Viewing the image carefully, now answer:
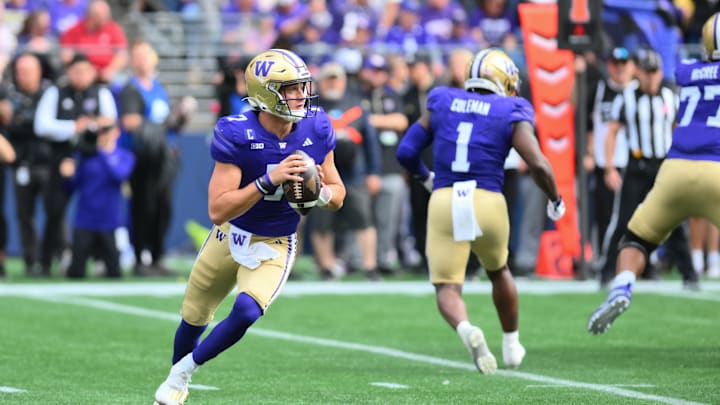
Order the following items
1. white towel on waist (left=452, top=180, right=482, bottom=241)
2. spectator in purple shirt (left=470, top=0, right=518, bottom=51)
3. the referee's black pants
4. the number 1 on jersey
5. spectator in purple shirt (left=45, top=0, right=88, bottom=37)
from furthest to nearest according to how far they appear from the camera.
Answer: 1. spectator in purple shirt (left=470, top=0, right=518, bottom=51)
2. spectator in purple shirt (left=45, top=0, right=88, bottom=37)
3. the referee's black pants
4. the number 1 on jersey
5. white towel on waist (left=452, top=180, right=482, bottom=241)

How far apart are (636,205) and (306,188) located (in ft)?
24.0

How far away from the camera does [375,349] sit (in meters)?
9.45

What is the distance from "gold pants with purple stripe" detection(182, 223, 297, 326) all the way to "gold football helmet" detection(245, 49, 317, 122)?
1.95ft

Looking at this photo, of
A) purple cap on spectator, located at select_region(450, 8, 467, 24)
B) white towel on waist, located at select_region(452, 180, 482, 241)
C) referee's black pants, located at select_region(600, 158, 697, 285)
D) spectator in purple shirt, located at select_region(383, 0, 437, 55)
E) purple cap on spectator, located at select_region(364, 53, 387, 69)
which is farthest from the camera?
purple cap on spectator, located at select_region(450, 8, 467, 24)

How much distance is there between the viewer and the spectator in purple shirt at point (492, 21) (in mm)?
19906

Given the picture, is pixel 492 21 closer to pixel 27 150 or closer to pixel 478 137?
pixel 27 150

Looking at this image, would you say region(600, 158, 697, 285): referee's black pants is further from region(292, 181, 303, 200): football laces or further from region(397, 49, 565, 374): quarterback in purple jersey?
region(292, 181, 303, 200): football laces

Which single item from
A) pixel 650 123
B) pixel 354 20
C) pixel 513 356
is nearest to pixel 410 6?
pixel 354 20

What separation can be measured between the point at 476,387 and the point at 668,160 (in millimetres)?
1870

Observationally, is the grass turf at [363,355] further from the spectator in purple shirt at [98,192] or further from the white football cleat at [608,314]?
the spectator in purple shirt at [98,192]

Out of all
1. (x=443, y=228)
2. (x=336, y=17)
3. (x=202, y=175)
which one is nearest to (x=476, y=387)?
(x=443, y=228)

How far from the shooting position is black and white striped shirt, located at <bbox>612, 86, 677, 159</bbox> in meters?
13.3

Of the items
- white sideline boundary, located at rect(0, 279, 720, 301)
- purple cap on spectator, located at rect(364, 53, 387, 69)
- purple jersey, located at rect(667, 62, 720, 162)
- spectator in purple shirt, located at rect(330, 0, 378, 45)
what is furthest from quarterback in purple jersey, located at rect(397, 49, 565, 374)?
spectator in purple shirt, located at rect(330, 0, 378, 45)

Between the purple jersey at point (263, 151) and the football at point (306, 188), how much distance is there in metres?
0.18
